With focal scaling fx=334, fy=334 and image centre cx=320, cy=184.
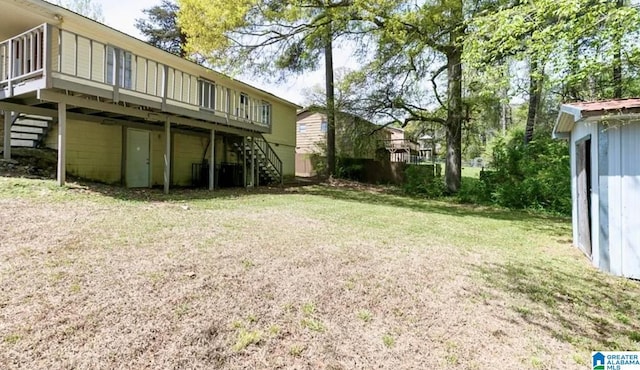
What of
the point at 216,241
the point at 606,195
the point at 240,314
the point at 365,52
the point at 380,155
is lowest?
the point at 240,314

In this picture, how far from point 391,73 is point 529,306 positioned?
41.7 ft

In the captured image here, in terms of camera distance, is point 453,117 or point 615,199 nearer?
point 615,199

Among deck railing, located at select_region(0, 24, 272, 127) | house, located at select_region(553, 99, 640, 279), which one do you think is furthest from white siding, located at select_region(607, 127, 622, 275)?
deck railing, located at select_region(0, 24, 272, 127)

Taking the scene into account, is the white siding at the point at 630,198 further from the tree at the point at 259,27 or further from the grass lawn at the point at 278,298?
the tree at the point at 259,27

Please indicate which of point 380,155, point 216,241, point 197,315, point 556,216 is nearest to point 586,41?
point 556,216

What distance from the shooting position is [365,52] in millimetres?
14633

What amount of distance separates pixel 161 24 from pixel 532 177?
2424 cm

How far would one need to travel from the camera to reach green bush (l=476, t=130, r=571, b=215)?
1186 cm

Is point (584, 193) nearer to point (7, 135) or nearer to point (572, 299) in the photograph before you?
point (572, 299)

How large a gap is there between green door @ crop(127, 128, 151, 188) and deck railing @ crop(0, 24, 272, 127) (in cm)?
→ 163

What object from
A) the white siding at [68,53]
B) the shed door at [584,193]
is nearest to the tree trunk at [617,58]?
the shed door at [584,193]

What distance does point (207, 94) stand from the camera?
13812mm

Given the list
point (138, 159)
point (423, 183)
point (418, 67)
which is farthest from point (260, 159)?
point (418, 67)

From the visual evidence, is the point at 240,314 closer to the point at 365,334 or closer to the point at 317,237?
the point at 365,334
